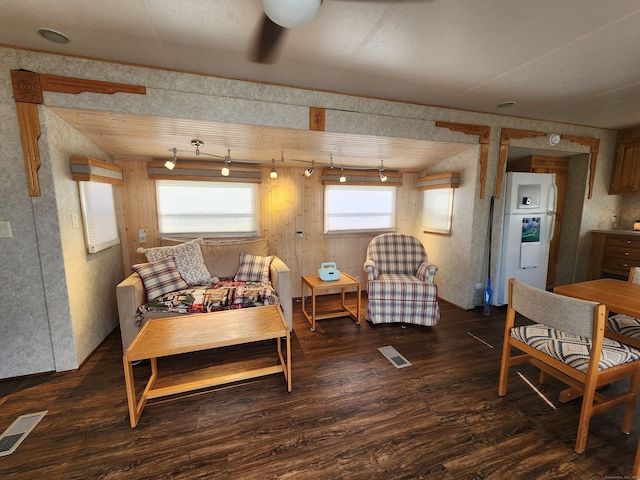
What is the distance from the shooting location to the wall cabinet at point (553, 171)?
392 centimetres

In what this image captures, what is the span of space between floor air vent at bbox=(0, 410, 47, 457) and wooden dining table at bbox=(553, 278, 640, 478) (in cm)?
355

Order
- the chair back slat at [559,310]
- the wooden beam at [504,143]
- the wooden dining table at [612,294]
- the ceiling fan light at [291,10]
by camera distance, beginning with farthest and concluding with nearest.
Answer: the wooden beam at [504,143] < the wooden dining table at [612,294] < the chair back slat at [559,310] < the ceiling fan light at [291,10]

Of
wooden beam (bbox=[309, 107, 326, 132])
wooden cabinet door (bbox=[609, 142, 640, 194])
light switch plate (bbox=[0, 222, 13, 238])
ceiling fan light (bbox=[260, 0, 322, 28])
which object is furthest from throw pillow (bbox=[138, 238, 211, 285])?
wooden cabinet door (bbox=[609, 142, 640, 194])

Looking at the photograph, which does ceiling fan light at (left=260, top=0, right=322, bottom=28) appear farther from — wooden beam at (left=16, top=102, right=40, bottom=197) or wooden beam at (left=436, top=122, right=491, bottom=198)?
wooden beam at (left=436, top=122, right=491, bottom=198)

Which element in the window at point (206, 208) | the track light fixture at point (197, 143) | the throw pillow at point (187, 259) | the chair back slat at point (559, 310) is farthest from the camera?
the window at point (206, 208)

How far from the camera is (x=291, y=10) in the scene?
42.2 inches

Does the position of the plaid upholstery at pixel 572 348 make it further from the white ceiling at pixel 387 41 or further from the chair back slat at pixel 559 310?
the white ceiling at pixel 387 41

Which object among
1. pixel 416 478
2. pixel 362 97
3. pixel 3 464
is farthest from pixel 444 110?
pixel 3 464

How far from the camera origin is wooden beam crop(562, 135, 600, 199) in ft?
11.6

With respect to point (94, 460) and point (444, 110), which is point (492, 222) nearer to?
point (444, 110)

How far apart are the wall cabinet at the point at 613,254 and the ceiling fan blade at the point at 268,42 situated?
4.82 meters

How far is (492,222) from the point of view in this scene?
334 cm

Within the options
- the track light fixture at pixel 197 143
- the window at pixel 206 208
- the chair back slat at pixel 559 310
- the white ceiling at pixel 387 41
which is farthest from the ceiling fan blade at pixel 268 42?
the chair back slat at pixel 559 310

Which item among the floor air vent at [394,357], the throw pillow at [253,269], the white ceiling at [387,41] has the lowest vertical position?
the floor air vent at [394,357]
